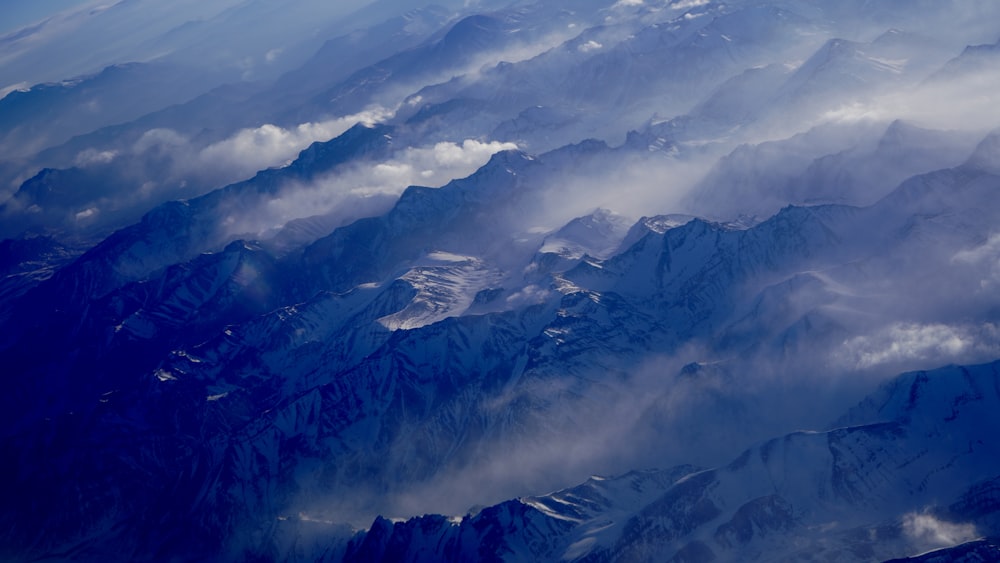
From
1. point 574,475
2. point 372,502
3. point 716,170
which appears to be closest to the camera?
point 574,475

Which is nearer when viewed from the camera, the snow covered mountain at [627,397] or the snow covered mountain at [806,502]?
the snow covered mountain at [806,502]

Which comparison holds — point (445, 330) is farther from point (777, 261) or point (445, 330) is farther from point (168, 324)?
point (168, 324)

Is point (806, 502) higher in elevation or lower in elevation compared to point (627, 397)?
higher

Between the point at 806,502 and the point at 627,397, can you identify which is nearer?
the point at 806,502


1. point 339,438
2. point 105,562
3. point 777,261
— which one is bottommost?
point 105,562

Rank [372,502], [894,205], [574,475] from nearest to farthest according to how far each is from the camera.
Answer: [574,475]
[372,502]
[894,205]

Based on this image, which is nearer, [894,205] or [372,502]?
[372,502]

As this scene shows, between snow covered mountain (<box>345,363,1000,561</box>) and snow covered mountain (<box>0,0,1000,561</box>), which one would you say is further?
snow covered mountain (<box>0,0,1000,561</box>)

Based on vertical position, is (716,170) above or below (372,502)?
above

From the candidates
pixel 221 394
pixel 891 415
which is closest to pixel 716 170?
pixel 891 415
